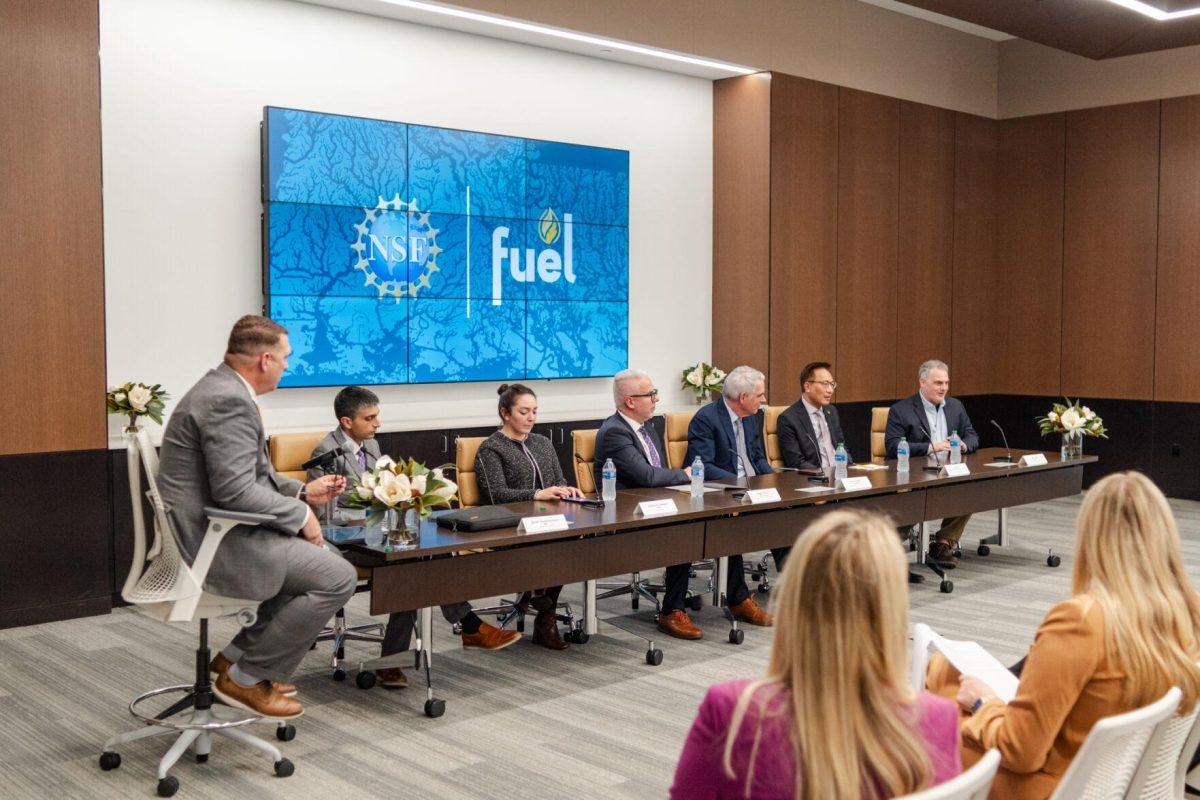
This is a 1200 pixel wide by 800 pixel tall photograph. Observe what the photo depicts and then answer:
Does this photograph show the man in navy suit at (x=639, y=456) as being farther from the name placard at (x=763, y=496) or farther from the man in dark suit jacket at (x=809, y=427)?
the man in dark suit jacket at (x=809, y=427)

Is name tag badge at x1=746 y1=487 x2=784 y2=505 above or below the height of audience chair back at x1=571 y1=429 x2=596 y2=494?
below

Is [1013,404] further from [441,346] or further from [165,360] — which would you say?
[165,360]

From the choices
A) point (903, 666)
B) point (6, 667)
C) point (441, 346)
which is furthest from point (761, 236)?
point (903, 666)

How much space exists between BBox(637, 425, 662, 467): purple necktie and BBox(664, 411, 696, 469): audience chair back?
604mm

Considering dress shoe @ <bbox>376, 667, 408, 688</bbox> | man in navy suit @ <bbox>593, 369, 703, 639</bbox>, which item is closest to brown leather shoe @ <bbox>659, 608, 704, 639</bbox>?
man in navy suit @ <bbox>593, 369, 703, 639</bbox>

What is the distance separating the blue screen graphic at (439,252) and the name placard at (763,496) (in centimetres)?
281

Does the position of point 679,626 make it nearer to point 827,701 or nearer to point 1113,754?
point 1113,754

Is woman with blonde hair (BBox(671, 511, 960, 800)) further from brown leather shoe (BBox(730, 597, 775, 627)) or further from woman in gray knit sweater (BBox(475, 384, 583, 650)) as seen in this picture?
brown leather shoe (BBox(730, 597, 775, 627))

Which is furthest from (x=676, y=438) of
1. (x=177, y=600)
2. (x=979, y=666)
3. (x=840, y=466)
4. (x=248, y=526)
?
(x=979, y=666)

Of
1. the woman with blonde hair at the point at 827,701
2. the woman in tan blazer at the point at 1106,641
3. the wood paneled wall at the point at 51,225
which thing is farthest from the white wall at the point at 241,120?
the woman with blonde hair at the point at 827,701

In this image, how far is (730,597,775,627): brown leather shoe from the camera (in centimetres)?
610

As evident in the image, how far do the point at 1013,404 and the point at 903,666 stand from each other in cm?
1040

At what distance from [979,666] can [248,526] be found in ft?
7.61

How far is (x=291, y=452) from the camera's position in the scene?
5406 mm
